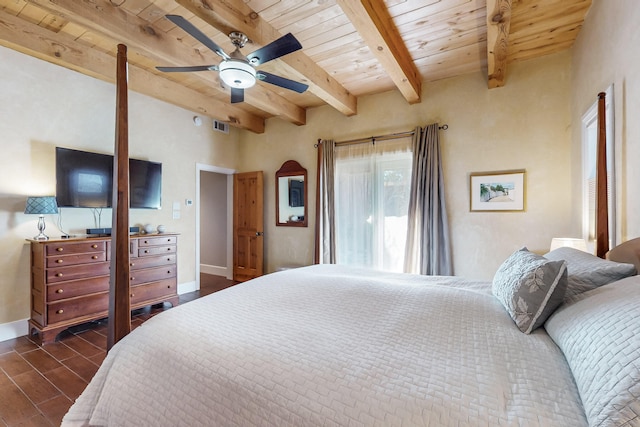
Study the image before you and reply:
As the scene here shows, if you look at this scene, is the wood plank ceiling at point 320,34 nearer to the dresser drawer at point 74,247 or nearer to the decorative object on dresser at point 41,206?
the decorative object on dresser at point 41,206

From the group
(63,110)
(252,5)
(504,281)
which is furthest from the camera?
(63,110)

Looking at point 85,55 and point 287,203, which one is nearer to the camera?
point 85,55

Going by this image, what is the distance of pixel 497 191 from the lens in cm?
310

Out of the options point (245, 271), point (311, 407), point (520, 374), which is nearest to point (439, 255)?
point (520, 374)

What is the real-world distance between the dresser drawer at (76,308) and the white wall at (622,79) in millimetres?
4435

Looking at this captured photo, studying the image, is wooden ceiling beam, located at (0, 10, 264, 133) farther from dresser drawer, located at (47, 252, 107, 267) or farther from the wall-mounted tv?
dresser drawer, located at (47, 252, 107, 267)

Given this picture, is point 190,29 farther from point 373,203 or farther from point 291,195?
Result: point 291,195

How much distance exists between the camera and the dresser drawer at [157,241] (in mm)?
3344

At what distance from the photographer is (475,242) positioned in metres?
3.23

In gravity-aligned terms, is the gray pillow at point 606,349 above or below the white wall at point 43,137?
below

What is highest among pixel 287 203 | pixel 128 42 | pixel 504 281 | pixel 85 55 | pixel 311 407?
pixel 85 55

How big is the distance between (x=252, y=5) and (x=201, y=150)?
2779 millimetres

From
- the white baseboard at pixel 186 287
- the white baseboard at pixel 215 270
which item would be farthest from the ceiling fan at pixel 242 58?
the white baseboard at pixel 215 270

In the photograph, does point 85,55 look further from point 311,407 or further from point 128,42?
point 311,407
